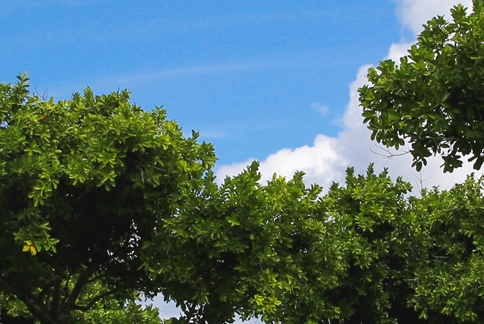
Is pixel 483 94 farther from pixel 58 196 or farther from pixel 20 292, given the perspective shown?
pixel 20 292

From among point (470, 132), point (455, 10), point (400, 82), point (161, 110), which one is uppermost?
point (161, 110)

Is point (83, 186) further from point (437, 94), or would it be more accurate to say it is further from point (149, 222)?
point (437, 94)

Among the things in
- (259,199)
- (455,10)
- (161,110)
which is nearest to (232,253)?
(259,199)

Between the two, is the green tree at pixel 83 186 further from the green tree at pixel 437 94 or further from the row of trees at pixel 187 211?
the green tree at pixel 437 94

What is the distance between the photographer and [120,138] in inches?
601

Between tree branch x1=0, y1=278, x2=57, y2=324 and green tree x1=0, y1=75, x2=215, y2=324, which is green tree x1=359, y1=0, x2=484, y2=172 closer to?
green tree x1=0, y1=75, x2=215, y2=324

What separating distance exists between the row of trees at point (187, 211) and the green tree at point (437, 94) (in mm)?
22

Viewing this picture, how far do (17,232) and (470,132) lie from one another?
30.9 ft

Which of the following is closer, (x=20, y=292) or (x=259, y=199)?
(x=259, y=199)

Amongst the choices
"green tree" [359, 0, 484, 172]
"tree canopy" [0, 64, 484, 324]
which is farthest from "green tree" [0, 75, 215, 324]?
"green tree" [359, 0, 484, 172]

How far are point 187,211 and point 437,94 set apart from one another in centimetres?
723

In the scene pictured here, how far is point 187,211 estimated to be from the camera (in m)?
16.5

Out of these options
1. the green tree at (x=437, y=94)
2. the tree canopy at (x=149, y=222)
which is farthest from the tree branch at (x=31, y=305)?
the green tree at (x=437, y=94)

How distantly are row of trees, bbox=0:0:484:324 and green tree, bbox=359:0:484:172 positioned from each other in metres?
Result: 0.02
